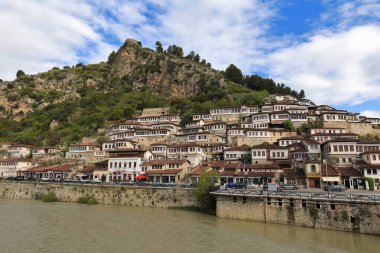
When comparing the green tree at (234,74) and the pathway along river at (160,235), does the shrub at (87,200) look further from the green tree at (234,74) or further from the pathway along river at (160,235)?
the green tree at (234,74)

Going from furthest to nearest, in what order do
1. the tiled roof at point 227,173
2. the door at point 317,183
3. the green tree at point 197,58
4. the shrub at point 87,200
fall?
the green tree at point 197,58
the shrub at point 87,200
the tiled roof at point 227,173
the door at point 317,183

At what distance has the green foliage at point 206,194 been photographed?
37781 mm

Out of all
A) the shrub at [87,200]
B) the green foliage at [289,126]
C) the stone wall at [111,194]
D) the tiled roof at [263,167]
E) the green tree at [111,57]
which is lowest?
the shrub at [87,200]

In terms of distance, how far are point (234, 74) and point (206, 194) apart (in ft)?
296

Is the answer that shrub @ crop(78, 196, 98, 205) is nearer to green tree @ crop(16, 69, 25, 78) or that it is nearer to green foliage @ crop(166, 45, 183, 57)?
green foliage @ crop(166, 45, 183, 57)

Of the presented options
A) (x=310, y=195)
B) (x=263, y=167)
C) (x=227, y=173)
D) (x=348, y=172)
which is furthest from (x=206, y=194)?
(x=348, y=172)

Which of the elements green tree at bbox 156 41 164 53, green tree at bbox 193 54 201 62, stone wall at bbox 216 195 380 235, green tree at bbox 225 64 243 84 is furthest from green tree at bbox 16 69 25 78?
stone wall at bbox 216 195 380 235

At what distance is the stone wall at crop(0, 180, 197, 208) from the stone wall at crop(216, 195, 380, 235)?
27.6 ft

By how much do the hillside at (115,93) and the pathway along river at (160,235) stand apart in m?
50.9

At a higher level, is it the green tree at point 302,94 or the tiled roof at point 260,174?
the green tree at point 302,94

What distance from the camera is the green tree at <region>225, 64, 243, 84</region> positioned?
395 ft

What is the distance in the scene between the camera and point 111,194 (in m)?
47.0

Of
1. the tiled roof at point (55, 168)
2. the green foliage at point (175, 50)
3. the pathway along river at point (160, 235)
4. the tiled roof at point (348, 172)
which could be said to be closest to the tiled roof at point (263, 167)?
the tiled roof at point (348, 172)

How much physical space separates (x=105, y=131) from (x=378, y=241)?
236 ft
